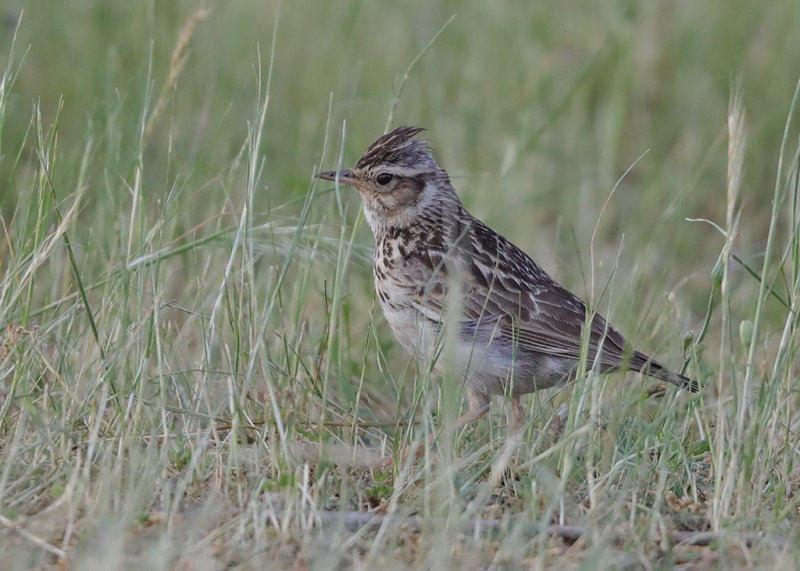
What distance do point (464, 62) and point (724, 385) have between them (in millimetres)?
4689

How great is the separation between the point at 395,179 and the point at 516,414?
154 cm

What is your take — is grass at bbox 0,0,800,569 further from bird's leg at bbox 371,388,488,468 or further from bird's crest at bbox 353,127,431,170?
bird's crest at bbox 353,127,431,170

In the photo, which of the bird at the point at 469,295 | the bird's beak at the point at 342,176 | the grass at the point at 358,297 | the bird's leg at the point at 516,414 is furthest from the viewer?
the bird's beak at the point at 342,176

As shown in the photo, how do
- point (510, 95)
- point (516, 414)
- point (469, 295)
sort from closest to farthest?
point (516, 414) → point (469, 295) → point (510, 95)

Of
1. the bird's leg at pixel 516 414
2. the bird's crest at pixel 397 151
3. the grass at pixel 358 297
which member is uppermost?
the bird's crest at pixel 397 151

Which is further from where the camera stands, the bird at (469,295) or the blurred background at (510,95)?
the blurred background at (510,95)

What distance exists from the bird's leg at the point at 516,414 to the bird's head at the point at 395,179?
1.24m

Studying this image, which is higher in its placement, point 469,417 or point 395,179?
point 395,179

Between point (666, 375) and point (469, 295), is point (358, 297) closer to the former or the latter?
point (469, 295)

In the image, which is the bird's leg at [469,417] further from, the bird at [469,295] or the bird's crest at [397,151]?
the bird's crest at [397,151]

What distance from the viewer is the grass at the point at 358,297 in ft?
12.7

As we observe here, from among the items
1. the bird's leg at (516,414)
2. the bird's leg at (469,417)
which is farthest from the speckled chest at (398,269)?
the bird's leg at (516,414)

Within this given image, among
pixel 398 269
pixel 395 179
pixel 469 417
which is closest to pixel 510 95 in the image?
pixel 395 179

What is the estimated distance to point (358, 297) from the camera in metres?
8.18
